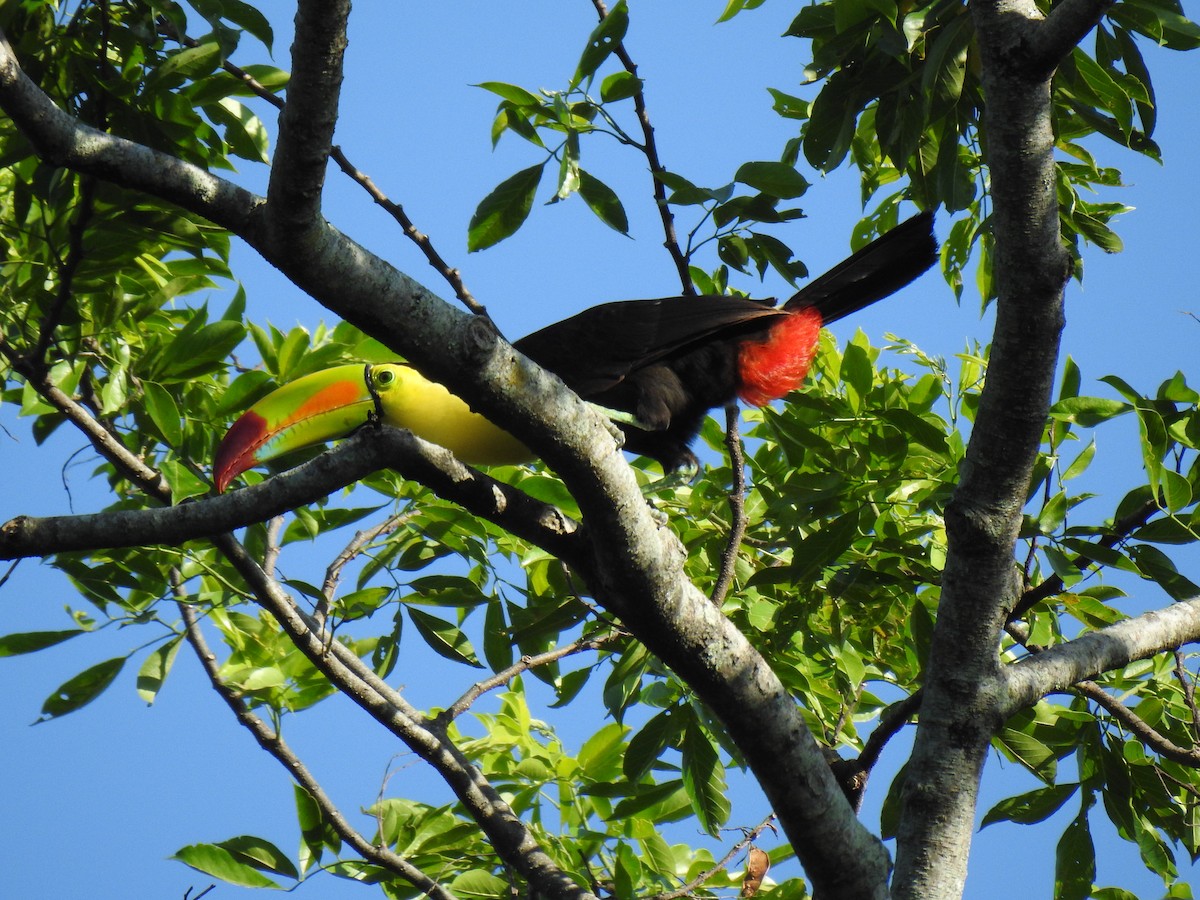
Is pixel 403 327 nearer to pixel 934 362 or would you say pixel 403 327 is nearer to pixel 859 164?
pixel 859 164

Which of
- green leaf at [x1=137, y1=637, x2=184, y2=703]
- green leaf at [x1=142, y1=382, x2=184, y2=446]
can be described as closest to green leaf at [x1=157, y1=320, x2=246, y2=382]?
green leaf at [x1=142, y1=382, x2=184, y2=446]

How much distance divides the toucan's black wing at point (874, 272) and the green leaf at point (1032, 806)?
79.7 inches

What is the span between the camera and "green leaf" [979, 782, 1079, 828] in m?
3.23

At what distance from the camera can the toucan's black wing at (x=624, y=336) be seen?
4.18 metres

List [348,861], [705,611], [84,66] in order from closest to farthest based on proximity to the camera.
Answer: [705,611] → [84,66] → [348,861]

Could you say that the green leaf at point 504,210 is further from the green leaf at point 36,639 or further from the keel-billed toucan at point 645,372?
the green leaf at point 36,639

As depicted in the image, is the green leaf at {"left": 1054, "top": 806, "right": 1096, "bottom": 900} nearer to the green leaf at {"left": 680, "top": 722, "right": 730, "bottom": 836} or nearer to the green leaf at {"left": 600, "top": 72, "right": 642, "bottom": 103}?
the green leaf at {"left": 680, "top": 722, "right": 730, "bottom": 836}

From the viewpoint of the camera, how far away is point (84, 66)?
321 centimetres

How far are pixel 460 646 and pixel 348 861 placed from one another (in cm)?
80

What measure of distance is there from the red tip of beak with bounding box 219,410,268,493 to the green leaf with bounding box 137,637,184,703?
0.68 meters

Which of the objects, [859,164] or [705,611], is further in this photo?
[859,164]

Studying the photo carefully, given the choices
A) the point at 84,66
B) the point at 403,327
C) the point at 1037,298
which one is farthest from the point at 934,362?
the point at 84,66

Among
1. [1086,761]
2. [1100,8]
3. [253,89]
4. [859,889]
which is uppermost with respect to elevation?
[253,89]

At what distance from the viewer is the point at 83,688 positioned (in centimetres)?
369
